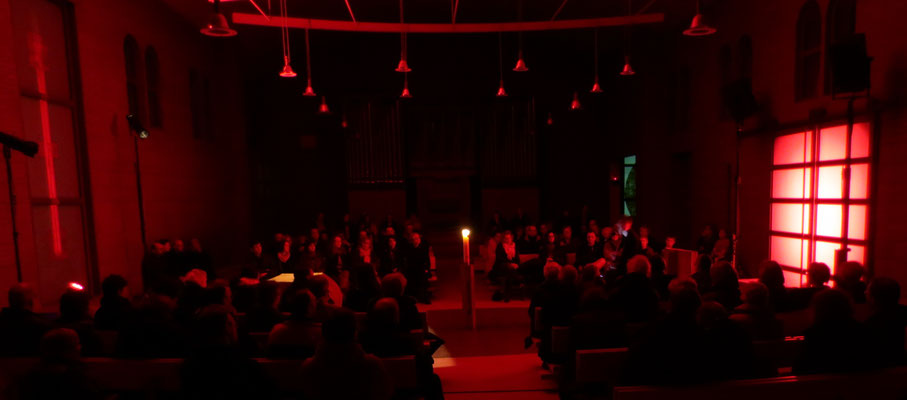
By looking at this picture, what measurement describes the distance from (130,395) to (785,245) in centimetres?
764

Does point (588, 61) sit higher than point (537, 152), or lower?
higher

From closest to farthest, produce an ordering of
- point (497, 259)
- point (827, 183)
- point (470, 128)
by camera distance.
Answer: point (827, 183)
point (497, 259)
point (470, 128)

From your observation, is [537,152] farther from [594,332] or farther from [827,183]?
[594,332]

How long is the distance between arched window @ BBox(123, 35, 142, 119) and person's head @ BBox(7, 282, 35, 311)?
527 centimetres

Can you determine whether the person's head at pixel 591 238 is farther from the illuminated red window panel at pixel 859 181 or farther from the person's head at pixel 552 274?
the person's head at pixel 552 274

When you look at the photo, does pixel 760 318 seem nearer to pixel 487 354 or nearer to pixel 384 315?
pixel 384 315

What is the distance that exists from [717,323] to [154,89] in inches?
340

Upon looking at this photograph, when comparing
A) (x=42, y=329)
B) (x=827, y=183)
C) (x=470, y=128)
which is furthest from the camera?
(x=470, y=128)

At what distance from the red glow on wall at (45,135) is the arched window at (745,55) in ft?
31.2

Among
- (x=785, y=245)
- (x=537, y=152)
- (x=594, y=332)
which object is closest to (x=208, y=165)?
(x=537, y=152)

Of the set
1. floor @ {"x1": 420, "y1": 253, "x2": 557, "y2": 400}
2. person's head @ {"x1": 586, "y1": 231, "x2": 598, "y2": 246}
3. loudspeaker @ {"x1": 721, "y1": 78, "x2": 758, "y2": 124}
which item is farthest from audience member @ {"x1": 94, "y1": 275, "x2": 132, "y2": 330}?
loudspeaker @ {"x1": 721, "y1": 78, "x2": 758, "y2": 124}

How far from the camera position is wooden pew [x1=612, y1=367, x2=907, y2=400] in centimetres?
211

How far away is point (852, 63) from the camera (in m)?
4.97

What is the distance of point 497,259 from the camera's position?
24.1 feet
